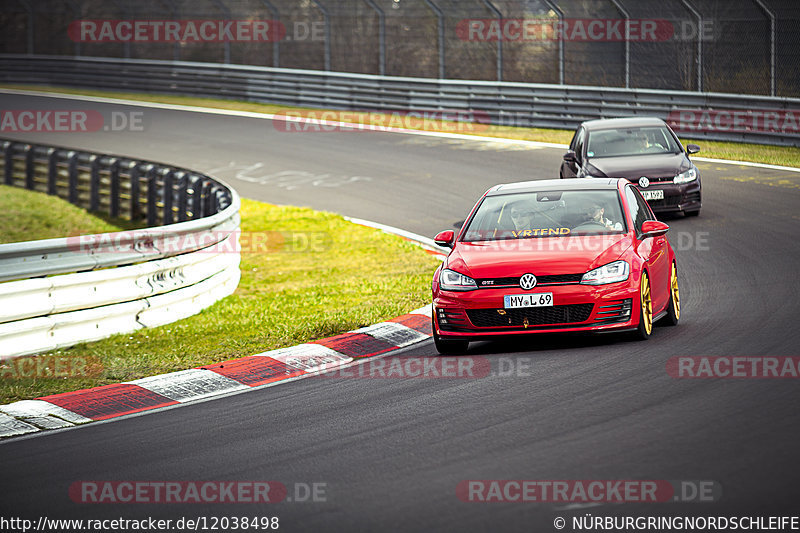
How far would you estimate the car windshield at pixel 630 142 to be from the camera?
58.3ft

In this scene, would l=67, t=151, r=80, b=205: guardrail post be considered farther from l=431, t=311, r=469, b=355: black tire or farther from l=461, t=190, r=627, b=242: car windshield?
l=431, t=311, r=469, b=355: black tire

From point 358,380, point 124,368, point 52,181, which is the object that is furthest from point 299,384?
point 52,181

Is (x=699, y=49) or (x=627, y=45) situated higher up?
(x=627, y=45)

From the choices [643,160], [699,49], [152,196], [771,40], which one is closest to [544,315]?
[643,160]

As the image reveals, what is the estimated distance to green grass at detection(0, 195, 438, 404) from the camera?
967 cm

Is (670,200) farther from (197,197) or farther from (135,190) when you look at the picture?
(135,190)

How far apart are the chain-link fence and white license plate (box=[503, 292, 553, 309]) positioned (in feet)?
52.7

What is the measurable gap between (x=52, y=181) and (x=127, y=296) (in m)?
12.5

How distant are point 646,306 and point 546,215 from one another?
142 cm

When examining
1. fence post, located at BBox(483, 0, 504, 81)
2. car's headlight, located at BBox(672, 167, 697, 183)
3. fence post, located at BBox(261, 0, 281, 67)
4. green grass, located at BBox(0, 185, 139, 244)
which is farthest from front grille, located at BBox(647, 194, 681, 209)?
fence post, located at BBox(261, 0, 281, 67)

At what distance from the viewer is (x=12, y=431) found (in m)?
7.63

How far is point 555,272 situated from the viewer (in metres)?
9.36

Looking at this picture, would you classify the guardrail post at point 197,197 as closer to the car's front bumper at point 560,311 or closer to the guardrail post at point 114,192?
the guardrail post at point 114,192

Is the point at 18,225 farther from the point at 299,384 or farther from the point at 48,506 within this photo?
the point at 48,506
